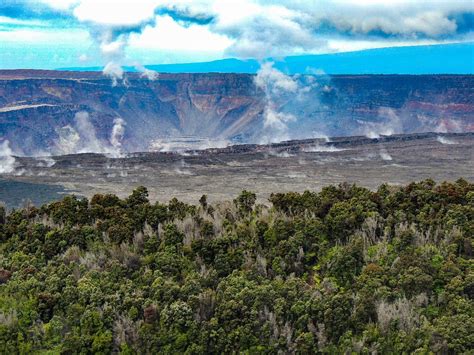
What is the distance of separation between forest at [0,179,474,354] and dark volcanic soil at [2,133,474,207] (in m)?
22.3

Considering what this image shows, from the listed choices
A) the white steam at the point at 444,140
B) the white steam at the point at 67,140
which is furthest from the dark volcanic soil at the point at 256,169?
the white steam at the point at 67,140

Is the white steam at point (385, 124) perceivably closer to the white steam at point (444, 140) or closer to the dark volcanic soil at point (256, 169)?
the white steam at point (444, 140)

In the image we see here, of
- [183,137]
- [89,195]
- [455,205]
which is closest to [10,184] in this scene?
[89,195]

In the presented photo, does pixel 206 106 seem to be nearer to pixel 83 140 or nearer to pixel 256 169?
pixel 83 140

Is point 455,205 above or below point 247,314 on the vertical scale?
above

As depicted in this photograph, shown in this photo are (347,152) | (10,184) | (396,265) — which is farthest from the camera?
(347,152)

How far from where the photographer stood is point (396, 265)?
17703 mm

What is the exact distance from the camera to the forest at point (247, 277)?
15.0 m

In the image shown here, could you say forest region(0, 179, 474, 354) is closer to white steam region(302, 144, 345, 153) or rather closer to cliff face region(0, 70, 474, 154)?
white steam region(302, 144, 345, 153)

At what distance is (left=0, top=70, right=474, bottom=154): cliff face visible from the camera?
12425cm

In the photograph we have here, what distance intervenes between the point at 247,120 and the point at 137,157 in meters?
72.1

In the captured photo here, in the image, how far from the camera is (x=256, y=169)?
63094mm

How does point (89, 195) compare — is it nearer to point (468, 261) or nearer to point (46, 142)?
point (468, 261)

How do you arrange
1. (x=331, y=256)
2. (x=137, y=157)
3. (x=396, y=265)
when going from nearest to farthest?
(x=396, y=265) < (x=331, y=256) < (x=137, y=157)
